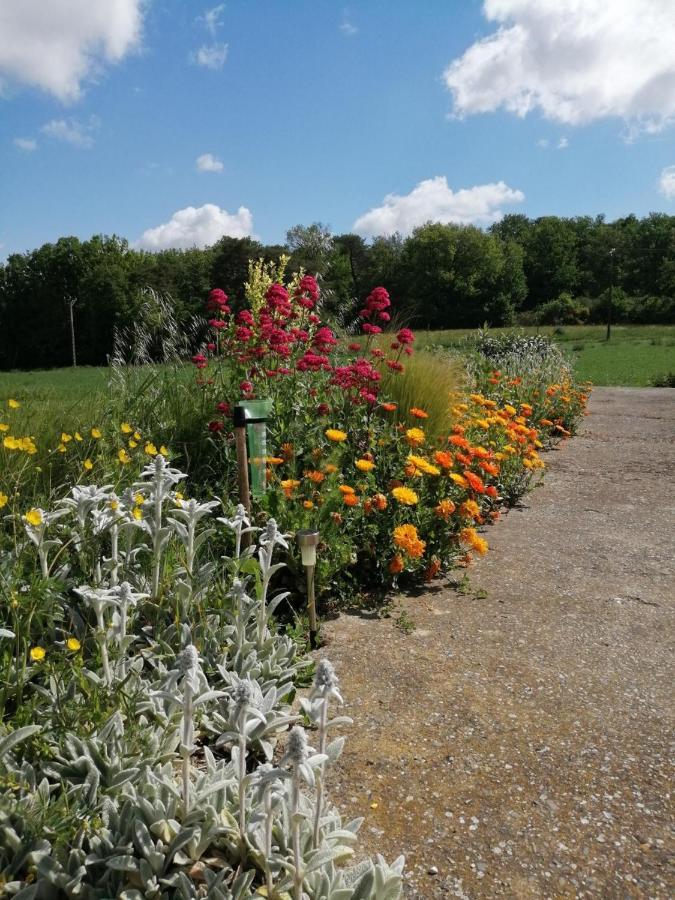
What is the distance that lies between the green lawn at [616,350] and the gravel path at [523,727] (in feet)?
23.0

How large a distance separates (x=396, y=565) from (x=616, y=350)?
30.6 m

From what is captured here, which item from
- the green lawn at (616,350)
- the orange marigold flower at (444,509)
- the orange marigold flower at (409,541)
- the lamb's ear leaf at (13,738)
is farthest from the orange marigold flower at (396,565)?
the green lawn at (616,350)

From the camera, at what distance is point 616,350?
30.8m

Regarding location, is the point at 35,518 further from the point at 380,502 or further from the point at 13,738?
the point at 380,502

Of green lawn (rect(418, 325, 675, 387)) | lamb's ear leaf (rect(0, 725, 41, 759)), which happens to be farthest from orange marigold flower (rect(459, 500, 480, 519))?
green lawn (rect(418, 325, 675, 387))

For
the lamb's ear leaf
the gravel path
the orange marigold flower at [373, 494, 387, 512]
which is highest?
the orange marigold flower at [373, 494, 387, 512]

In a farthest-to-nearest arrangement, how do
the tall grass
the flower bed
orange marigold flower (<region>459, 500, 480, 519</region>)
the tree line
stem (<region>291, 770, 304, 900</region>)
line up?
the tree line
the tall grass
orange marigold flower (<region>459, 500, 480, 519</region>)
the flower bed
stem (<region>291, 770, 304, 900</region>)

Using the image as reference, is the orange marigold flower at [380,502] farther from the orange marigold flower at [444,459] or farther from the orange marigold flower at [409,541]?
the orange marigold flower at [444,459]

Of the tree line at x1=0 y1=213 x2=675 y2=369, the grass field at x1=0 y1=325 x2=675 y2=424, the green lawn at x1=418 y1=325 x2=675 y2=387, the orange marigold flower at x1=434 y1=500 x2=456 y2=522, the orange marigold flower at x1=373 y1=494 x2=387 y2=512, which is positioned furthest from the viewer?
the tree line at x1=0 y1=213 x2=675 y2=369

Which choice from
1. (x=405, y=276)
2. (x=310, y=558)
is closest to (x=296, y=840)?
(x=310, y=558)

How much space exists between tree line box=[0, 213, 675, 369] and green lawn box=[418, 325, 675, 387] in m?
3.85

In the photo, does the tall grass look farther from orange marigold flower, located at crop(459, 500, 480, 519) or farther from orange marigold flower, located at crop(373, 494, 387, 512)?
orange marigold flower, located at crop(373, 494, 387, 512)

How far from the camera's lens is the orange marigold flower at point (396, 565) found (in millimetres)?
3342

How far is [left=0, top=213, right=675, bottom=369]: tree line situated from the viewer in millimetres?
43438
